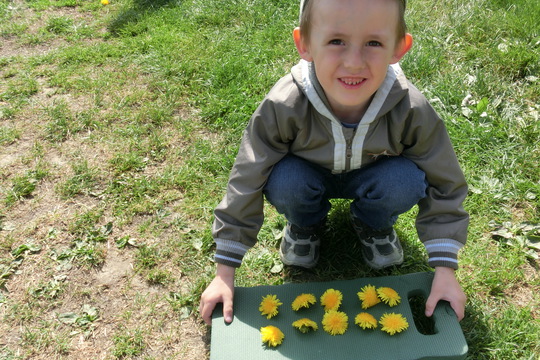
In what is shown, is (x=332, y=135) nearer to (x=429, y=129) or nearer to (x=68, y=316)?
(x=429, y=129)

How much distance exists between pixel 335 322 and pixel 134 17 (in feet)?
11.8

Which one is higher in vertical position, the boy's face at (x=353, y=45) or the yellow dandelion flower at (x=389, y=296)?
the boy's face at (x=353, y=45)

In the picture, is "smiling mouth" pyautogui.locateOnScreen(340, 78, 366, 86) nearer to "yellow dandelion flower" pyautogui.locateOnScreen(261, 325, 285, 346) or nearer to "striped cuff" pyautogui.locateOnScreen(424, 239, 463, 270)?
"striped cuff" pyautogui.locateOnScreen(424, 239, 463, 270)

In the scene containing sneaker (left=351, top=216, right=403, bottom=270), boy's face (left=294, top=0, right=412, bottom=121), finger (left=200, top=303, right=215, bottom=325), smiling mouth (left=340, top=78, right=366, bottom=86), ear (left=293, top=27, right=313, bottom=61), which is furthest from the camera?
sneaker (left=351, top=216, right=403, bottom=270)

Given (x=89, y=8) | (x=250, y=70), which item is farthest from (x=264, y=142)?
(x=89, y=8)

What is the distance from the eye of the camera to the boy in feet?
5.91

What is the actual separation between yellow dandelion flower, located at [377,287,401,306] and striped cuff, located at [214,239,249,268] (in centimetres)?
56

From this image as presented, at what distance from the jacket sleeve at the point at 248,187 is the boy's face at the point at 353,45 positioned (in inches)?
10.1

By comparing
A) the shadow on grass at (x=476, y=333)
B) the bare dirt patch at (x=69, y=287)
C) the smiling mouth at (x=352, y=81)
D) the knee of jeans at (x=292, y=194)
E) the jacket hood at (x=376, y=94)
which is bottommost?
the shadow on grass at (x=476, y=333)

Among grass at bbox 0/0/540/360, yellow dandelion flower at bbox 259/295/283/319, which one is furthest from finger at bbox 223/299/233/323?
grass at bbox 0/0/540/360

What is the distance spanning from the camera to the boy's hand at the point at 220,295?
6.37ft

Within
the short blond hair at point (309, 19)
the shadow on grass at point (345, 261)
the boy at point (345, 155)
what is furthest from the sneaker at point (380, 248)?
the short blond hair at point (309, 19)

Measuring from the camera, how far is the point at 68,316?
218cm

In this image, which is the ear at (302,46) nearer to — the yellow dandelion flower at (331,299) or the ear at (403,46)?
the ear at (403,46)
